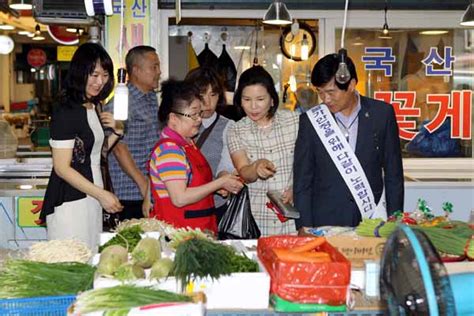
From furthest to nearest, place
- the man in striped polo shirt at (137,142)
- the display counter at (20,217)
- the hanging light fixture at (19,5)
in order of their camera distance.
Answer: the hanging light fixture at (19,5)
the display counter at (20,217)
the man in striped polo shirt at (137,142)

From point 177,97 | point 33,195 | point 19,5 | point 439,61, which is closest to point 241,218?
point 177,97

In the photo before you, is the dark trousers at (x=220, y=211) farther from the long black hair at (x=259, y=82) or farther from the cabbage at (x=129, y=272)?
the cabbage at (x=129, y=272)

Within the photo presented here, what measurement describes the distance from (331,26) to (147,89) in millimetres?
2213

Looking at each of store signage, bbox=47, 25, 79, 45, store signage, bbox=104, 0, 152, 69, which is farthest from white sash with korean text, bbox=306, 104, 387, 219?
store signage, bbox=47, 25, 79, 45

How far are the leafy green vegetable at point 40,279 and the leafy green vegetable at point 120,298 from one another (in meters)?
0.29

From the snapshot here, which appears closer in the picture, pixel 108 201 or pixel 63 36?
pixel 108 201

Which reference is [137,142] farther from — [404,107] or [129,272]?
[404,107]

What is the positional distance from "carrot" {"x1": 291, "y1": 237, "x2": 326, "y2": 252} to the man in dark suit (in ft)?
3.80

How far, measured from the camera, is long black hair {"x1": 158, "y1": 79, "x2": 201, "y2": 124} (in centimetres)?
382

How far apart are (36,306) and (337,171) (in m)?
1.98

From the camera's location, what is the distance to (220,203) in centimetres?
477

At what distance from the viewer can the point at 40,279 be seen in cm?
283

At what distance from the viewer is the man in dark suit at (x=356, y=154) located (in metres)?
4.13

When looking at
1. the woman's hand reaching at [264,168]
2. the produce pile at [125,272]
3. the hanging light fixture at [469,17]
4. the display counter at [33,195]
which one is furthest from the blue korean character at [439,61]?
the produce pile at [125,272]
